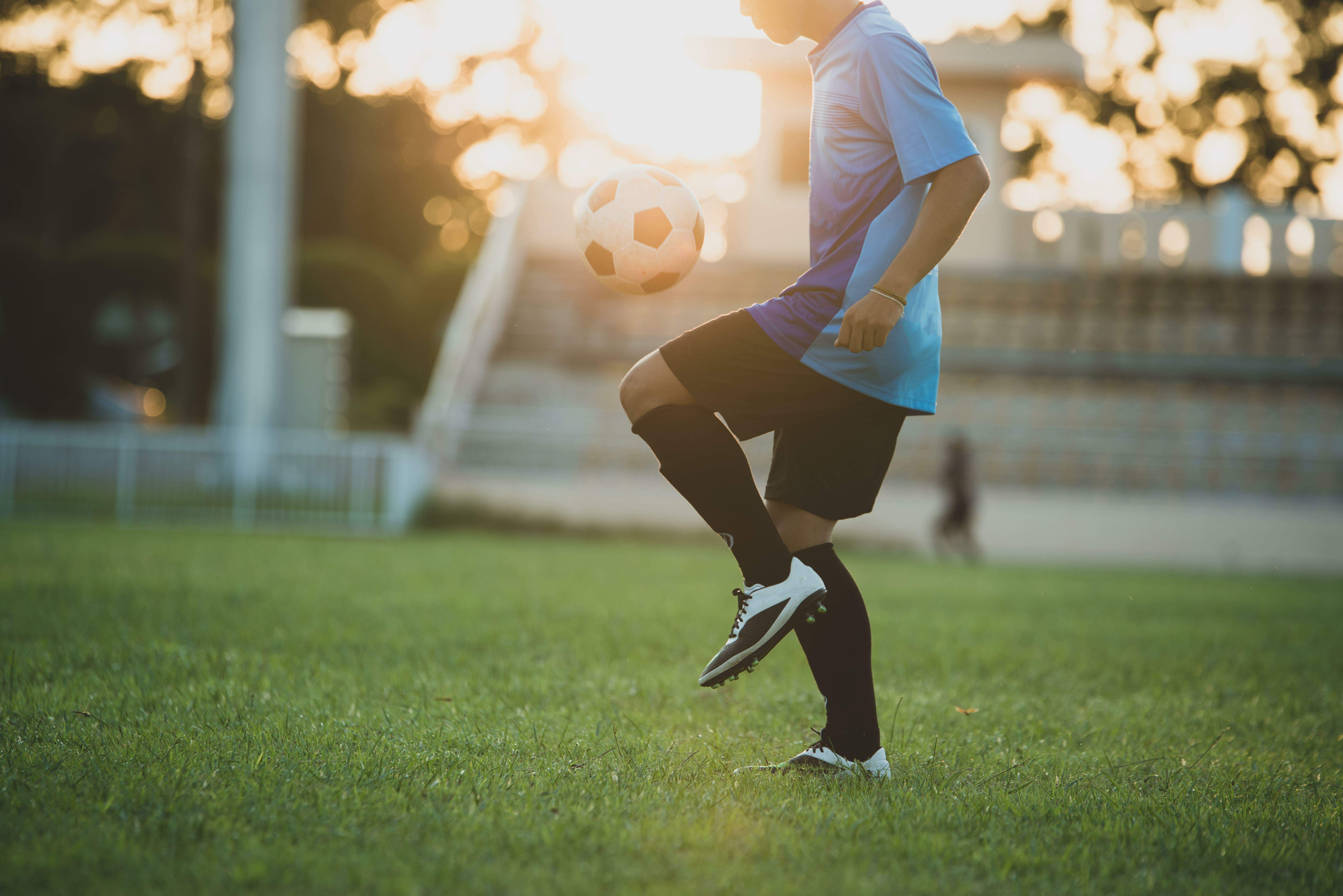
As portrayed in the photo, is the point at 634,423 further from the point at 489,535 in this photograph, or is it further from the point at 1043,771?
the point at 489,535

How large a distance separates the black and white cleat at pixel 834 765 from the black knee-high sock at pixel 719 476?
52cm

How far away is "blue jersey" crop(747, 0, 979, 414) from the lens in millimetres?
2518

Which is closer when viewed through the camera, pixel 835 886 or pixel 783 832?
pixel 835 886

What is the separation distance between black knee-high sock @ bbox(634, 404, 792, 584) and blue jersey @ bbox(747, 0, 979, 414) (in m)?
0.28

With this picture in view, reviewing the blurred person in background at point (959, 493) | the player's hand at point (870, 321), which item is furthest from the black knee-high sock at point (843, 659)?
the blurred person in background at point (959, 493)

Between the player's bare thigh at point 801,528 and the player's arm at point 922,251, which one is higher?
the player's arm at point 922,251

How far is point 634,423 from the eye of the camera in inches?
108

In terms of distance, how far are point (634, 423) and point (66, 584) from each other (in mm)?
5072

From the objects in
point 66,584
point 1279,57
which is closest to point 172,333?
point 66,584

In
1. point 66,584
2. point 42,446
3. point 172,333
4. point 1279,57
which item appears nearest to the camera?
point 66,584

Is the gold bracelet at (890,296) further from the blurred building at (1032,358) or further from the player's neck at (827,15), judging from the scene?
the blurred building at (1032,358)

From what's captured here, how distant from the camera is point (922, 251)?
2512 millimetres

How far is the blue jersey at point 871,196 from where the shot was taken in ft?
8.26

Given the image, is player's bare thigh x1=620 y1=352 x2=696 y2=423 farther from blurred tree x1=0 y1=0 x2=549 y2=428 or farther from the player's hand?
blurred tree x1=0 y1=0 x2=549 y2=428
